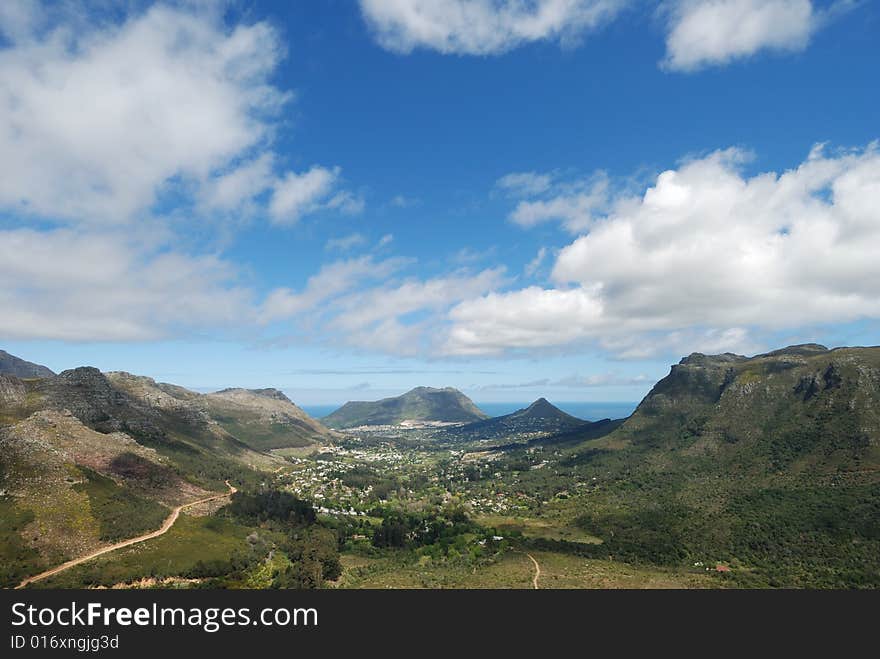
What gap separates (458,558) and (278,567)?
54630 mm

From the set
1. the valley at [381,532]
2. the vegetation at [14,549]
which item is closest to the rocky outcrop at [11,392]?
the valley at [381,532]

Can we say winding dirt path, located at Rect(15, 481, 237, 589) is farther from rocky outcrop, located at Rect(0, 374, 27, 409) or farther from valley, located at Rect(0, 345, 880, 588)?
rocky outcrop, located at Rect(0, 374, 27, 409)

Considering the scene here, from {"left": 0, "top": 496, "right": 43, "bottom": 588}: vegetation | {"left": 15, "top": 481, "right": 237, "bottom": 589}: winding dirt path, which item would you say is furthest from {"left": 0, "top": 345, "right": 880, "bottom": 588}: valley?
{"left": 15, "top": 481, "right": 237, "bottom": 589}: winding dirt path

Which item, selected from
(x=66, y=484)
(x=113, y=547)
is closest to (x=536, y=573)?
(x=113, y=547)

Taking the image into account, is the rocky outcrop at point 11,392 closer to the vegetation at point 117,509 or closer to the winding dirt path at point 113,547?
the vegetation at point 117,509

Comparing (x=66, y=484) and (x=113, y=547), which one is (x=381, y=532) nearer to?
(x=113, y=547)

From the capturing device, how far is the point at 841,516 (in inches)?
5817

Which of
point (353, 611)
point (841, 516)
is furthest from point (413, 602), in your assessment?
point (841, 516)

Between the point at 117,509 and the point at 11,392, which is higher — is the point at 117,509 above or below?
below

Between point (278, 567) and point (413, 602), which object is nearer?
point (413, 602)

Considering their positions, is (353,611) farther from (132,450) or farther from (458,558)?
(132,450)

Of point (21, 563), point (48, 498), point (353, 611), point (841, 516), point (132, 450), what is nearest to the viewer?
point (353, 611)

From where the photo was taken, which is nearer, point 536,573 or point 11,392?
point 536,573

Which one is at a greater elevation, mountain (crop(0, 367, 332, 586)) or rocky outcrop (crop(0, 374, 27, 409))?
rocky outcrop (crop(0, 374, 27, 409))
